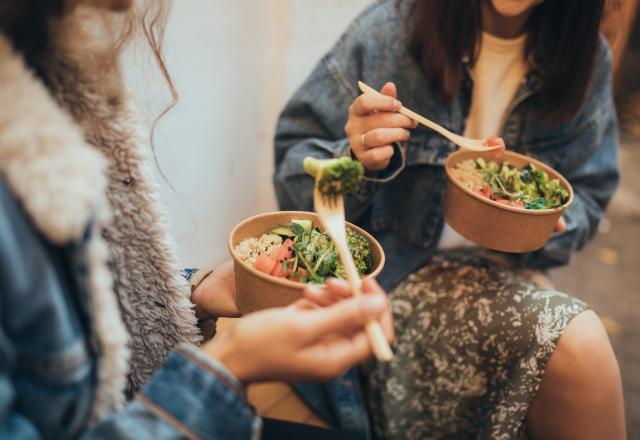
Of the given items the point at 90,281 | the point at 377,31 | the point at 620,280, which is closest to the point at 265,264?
the point at 90,281

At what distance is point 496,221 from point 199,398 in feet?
1.89

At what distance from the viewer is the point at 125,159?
0.71 m

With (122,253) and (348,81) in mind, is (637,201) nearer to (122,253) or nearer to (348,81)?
(348,81)

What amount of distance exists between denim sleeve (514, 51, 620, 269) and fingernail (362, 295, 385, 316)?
0.84 metres

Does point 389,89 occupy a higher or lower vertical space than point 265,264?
higher

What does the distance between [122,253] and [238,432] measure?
0.28 meters

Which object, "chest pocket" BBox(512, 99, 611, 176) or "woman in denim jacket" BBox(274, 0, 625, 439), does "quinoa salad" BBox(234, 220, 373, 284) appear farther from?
"chest pocket" BBox(512, 99, 611, 176)

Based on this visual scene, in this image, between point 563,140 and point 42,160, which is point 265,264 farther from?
point 563,140

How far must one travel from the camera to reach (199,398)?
0.59 meters

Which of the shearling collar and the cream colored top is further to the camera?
the cream colored top

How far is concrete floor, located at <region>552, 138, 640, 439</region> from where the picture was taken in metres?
1.93

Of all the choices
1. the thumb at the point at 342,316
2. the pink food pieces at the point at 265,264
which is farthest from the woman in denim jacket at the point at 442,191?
the thumb at the point at 342,316

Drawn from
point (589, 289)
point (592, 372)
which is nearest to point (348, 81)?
point (592, 372)

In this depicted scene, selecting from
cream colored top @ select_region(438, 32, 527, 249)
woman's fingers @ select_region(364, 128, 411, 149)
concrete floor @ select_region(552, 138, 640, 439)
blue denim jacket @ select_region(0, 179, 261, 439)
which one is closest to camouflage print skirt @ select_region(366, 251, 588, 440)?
cream colored top @ select_region(438, 32, 527, 249)
